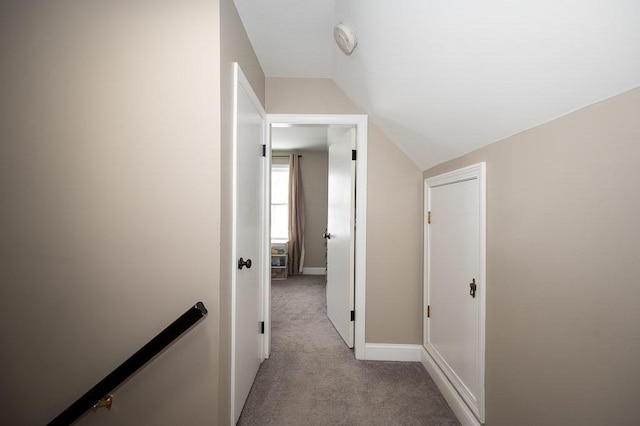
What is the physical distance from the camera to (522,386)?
1.18m

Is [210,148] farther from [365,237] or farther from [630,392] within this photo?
[630,392]

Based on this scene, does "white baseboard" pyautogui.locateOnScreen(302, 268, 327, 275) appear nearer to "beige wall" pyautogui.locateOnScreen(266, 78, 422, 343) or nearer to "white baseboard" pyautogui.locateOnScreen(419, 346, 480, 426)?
"beige wall" pyautogui.locateOnScreen(266, 78, 422, 343)

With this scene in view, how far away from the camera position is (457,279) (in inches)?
70.3

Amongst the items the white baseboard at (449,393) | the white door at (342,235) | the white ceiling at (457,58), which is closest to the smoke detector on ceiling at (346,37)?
the white ceiling at (457,58)

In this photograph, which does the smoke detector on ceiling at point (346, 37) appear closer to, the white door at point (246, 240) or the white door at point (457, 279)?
the white door at point (246, 240)

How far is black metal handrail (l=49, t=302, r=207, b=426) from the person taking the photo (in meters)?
1.25

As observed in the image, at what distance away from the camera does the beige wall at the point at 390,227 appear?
2.40 meters

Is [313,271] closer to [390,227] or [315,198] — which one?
[315,198]

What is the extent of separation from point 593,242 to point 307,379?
191 cm

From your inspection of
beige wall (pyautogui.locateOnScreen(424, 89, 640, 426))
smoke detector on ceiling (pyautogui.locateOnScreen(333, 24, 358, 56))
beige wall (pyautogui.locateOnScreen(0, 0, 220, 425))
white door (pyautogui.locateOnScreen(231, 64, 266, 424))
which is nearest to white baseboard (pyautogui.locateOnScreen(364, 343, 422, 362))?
white door (pyautogui.locateOnScreen(231, 64, 266, 424))

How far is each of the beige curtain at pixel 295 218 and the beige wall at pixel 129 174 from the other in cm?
418

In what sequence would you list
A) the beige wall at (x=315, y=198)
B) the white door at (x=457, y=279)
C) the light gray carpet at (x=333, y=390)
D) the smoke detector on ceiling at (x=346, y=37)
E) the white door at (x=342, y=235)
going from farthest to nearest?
the beige wall at (x=315, y=198)
the white door at (x=342, y=235)
the light gray carpet at (x=333, y=390)
the smoke detector on ceiling at (x=346, y=37)
the white door at (x=457, y=279)

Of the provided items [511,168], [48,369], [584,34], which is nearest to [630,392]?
[511,168]

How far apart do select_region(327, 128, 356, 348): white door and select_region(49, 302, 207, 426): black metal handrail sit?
1.51m
